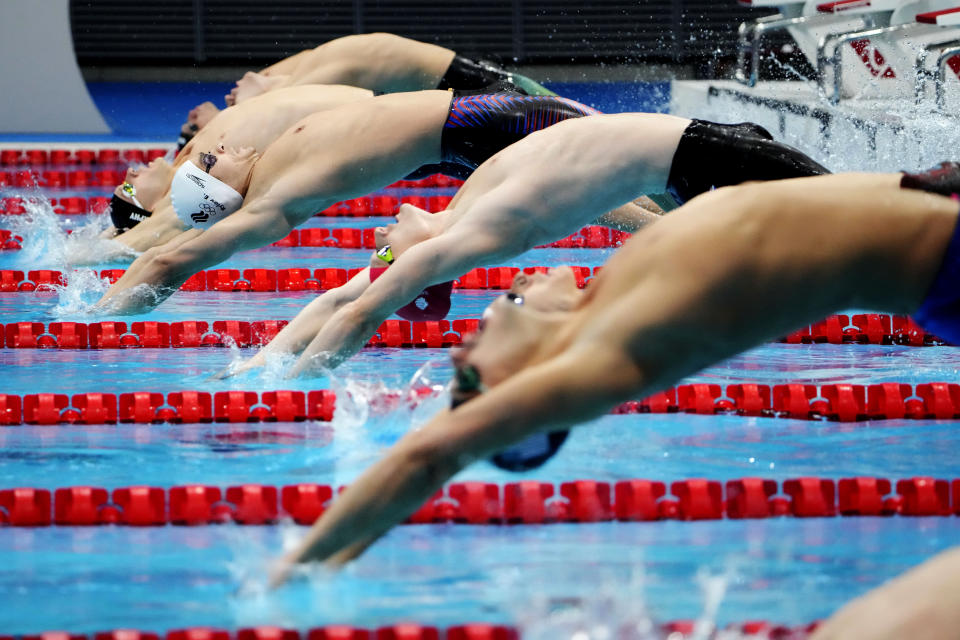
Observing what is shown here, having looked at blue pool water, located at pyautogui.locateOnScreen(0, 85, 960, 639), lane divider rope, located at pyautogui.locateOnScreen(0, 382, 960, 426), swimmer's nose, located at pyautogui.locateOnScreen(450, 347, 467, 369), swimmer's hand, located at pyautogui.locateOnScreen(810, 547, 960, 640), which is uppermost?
swimmer's nose, located at pyautogui.locateOnScreen(450, 347, 467, 369)

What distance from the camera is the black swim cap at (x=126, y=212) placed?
20.6 feet

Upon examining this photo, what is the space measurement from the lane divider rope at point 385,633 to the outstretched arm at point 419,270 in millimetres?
1487

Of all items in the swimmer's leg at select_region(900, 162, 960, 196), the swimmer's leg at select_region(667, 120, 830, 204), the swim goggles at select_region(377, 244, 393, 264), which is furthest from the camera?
the swim goggles at select_region(377, 244, 393, 264)

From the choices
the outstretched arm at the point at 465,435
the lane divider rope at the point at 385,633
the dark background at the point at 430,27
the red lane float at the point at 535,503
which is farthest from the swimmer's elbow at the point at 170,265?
the dark background at the point at 430,27

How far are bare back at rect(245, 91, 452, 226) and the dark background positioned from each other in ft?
31.4

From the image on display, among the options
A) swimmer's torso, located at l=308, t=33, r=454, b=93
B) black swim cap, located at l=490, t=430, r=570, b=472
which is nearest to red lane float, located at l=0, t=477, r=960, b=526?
black swim cap, located at l=490, t=430, r=570, b=472

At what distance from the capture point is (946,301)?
7.56ft

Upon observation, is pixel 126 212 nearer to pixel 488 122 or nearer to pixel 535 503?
pixel 488 122

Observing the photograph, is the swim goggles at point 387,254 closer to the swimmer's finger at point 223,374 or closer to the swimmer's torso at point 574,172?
the swimmer's torso at point 574,172

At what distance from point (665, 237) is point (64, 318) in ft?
12.5

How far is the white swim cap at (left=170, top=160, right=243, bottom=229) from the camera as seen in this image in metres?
4.75

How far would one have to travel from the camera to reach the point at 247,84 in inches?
274

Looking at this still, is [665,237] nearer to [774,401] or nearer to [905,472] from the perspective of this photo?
[905,472]

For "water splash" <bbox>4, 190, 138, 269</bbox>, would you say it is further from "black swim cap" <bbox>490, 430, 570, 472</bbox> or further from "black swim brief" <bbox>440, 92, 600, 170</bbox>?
"black swim cap" <bbox>490, 430, 570, 472</bbox>
